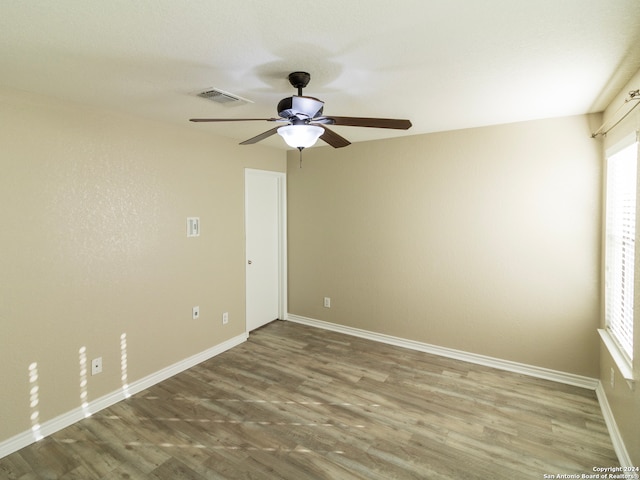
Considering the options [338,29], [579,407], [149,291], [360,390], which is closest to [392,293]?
[360,390]

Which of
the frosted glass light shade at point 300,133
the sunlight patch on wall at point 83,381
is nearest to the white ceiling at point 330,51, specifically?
the frosted glass light shade at point 300,133

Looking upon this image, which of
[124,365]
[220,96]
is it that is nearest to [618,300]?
[220,96]

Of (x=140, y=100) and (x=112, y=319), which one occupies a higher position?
(x=140, y=100)

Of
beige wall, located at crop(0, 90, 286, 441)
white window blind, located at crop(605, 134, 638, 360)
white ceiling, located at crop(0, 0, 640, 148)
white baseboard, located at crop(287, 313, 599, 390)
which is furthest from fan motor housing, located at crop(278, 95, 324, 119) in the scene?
white baseboard, located at crop(287, 313, 599, 390)

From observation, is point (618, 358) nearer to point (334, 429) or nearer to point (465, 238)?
point (465, 238)

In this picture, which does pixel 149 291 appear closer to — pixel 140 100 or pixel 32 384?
pixel 32 384

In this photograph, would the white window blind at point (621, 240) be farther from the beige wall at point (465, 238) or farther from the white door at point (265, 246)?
the white door at point (265, 246)

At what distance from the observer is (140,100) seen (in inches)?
105

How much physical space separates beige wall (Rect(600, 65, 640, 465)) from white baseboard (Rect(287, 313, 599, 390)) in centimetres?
37

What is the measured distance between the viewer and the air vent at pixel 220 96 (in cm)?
244

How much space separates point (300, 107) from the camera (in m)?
1.90

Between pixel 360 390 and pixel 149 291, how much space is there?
2.11 metres

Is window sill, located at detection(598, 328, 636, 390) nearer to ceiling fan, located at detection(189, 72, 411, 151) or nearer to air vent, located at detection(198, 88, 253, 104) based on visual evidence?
ceiling fan, located at detection(189, 72, 411, 151)

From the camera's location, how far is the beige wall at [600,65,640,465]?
6.59 ft
